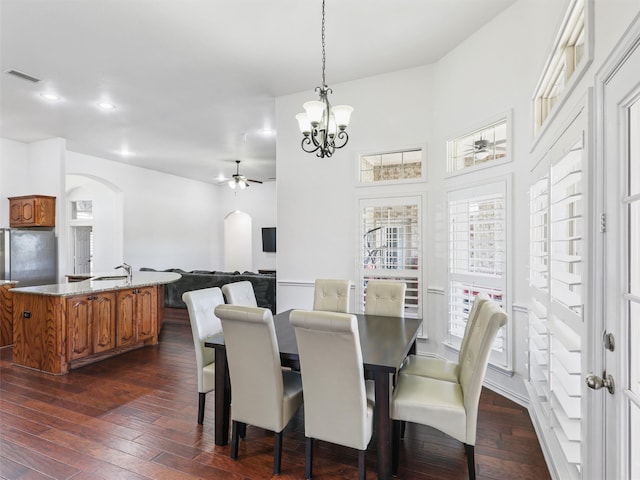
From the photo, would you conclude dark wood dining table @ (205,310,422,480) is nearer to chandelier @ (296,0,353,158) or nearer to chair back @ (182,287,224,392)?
chair back @ (182,287,224,392)

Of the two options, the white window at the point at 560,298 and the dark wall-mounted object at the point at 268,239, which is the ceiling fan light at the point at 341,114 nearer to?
the white window at the point at 560,298

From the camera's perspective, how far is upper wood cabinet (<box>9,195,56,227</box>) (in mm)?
5766

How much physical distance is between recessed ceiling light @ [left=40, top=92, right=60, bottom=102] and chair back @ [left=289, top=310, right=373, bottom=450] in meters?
4.77

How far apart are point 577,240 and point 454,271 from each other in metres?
2.09

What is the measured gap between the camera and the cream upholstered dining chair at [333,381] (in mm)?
1822

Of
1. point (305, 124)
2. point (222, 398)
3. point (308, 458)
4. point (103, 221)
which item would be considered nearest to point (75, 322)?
point (222, 398)

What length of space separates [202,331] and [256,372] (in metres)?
0.75

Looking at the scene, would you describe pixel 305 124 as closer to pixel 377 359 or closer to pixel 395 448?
pixel 377 359

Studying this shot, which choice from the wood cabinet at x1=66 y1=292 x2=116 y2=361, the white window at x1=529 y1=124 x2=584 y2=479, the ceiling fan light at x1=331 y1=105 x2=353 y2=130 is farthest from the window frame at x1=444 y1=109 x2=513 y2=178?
the wood cabinet at x1=66 y1=292 x2=116 y2=361

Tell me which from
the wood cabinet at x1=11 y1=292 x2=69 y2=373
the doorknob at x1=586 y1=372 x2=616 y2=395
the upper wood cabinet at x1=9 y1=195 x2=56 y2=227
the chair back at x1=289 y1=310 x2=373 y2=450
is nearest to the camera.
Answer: the doorknob at x1=586 y1=372 x2=616 y2=395

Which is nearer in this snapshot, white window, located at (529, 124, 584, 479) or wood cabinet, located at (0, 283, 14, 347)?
white window, located at (529, 124, 584, 479)

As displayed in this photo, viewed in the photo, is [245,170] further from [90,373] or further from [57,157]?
[90,373]

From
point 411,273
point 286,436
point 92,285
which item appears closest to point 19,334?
point 92,285

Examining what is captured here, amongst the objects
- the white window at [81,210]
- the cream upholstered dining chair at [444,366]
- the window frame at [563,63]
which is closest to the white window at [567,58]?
the window frame at [563,63]
